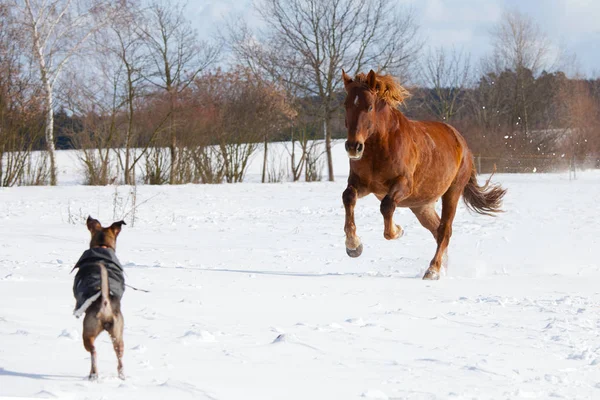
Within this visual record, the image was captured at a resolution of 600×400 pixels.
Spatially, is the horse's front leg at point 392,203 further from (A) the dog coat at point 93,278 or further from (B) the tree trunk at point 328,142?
(B) the tree trunk at point 328,142

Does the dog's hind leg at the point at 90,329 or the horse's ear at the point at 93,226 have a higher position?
the horse's ear at the point at 93,226

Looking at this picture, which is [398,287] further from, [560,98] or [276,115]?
[560,98]

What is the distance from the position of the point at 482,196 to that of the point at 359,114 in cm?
352

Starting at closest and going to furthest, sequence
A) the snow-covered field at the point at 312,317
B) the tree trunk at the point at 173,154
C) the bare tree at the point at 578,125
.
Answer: the snow-covered field at the point at 312,317 < the tree trunk at the point at 173,154 < the bare tree at the point at 578,125

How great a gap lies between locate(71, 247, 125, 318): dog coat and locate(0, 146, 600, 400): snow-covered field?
40cm

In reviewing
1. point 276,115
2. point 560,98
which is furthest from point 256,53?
point 560,98

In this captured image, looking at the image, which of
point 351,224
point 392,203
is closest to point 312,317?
point 351,224

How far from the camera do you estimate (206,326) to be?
4.82 meters

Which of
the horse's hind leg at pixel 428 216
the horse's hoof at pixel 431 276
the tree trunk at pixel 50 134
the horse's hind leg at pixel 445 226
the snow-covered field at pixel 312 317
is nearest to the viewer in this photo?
the snow-covered field at pixel 312 317

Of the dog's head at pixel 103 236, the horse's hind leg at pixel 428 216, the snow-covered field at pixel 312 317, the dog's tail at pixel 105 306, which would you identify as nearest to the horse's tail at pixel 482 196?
the snow-covered field at pixel 312 317

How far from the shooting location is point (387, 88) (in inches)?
271

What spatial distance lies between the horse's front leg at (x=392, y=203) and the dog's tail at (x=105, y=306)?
3.78m

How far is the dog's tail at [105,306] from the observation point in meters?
3.23

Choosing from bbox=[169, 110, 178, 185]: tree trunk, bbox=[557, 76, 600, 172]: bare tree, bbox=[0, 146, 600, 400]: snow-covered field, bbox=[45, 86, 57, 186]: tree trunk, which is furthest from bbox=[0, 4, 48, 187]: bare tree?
bbox=[557, 76, 600, 172]: bare tree
